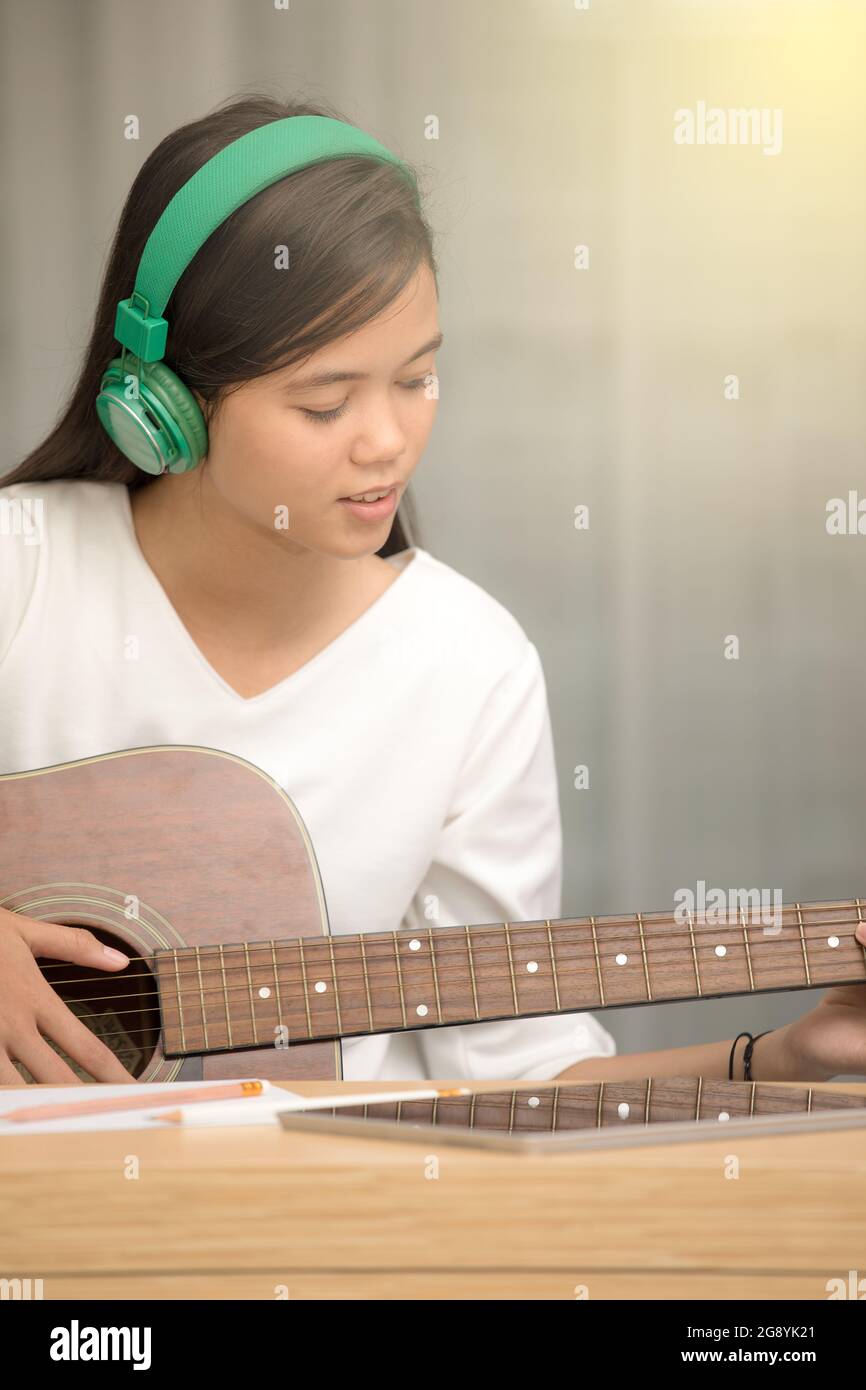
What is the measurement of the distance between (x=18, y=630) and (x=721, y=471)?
3.10 ft

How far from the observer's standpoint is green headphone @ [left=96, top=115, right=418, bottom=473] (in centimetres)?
106

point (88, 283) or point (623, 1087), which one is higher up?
point (88, 283)

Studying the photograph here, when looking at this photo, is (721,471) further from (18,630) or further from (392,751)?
(18,630)

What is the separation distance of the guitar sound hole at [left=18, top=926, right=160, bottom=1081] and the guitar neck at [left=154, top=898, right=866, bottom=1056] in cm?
3

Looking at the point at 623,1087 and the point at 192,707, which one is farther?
the point at 192,707

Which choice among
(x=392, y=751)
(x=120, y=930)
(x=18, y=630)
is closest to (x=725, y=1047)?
(x=392, y=751)

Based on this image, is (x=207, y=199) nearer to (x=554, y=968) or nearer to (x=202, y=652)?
(x=202, y=652)

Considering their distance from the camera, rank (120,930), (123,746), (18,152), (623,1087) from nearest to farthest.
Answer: (623,1087) → (120,930) → (123,746) → (18,152)

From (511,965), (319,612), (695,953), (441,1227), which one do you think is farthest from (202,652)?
(441,1227)

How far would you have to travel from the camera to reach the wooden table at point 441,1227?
1.38ft

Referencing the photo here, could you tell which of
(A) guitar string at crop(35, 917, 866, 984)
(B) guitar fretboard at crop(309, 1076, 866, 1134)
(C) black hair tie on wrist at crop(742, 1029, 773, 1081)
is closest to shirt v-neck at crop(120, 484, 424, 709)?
(A) guitar string at crop(35, 917, 866, 984)

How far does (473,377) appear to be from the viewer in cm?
169

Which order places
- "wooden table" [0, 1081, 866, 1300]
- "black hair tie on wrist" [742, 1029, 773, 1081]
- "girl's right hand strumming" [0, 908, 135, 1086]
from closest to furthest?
1. "wooden table" [0, 1081, 866, 1300]
2. "girl's right hand strumming" [0, 908, 135, 1086]
3. "black hair tie on wrist" [742, 1029, 773, 1081]

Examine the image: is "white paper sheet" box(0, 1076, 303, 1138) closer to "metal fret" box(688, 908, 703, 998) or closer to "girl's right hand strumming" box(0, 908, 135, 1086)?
"girl's right hand strumming" box(0, 908, 135, 1086)
